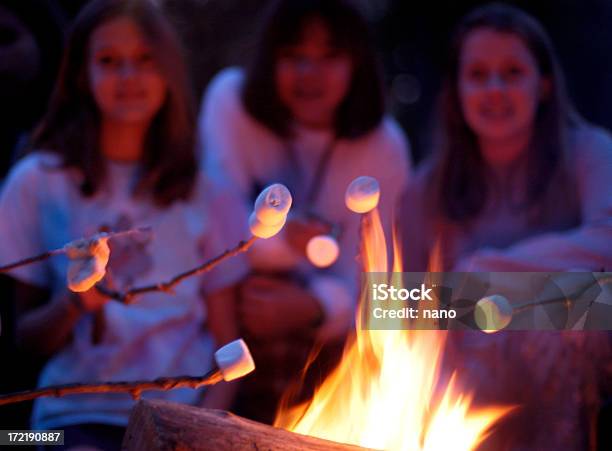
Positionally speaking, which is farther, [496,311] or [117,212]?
[117,212]

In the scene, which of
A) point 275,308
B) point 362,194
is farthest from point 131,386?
point 275,308

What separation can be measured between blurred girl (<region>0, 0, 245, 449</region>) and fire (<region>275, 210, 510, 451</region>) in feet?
1.74

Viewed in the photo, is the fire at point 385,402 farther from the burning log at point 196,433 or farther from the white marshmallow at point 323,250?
the burning log at point 196,433

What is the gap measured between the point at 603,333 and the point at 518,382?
182mm

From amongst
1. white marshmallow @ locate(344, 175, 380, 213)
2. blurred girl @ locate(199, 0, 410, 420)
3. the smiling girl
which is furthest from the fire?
blurred girl @ locate(199, 0, 410, 420)

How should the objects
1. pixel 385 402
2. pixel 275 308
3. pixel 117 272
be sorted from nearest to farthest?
pixel 385 402, pixel 117 272, pixel 275 308

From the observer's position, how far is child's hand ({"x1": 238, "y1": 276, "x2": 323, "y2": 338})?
2082 mm

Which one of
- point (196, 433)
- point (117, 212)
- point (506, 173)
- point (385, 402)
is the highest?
point (506, 173)

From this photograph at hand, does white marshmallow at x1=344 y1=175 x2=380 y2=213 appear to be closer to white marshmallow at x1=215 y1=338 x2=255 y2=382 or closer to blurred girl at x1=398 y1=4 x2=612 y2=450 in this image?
white marshmallow at x1=215 y1=338 x2=255 y2=382

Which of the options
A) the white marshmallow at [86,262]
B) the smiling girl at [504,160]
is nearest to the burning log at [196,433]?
the white marshmallow at [86,262]

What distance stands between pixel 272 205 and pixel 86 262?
24 centimetres

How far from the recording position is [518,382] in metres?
1.68

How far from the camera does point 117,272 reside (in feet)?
6.12

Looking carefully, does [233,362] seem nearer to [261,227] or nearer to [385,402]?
[261,227]
